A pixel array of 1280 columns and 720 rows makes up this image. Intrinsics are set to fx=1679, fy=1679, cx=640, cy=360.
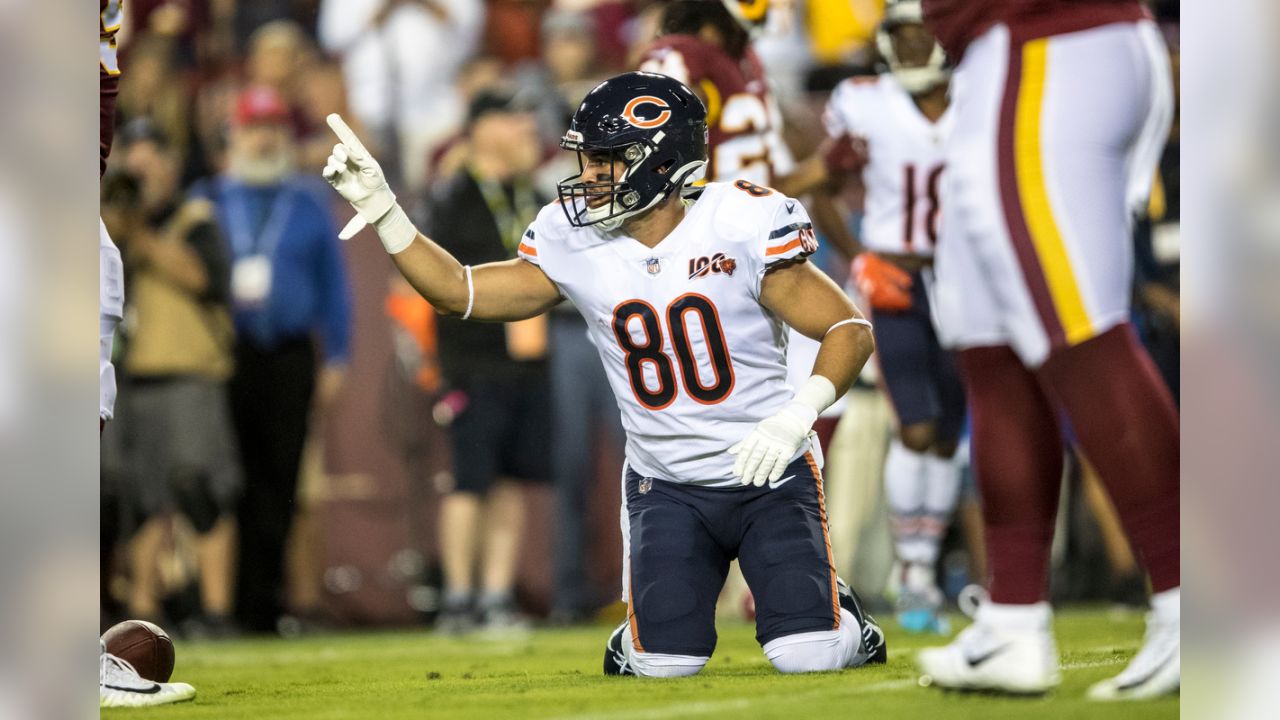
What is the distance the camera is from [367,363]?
5934 millimetres

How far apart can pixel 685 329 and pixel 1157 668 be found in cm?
108

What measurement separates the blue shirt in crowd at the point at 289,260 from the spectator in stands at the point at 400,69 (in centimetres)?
50

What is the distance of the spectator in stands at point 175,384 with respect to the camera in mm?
5414

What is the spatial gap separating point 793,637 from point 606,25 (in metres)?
3.61

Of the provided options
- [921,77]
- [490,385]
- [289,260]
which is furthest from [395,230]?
[289,260]

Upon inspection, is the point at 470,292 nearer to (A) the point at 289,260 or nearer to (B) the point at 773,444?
(B) the point at 773,444

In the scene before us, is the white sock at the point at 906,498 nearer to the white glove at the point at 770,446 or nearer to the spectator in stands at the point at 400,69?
the white glove at the point at 770,446

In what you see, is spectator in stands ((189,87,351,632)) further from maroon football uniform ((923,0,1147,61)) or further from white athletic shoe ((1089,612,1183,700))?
white athletic shoe ((1089,612,1183,700))

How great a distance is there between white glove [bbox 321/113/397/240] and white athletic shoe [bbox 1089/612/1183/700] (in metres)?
1.52

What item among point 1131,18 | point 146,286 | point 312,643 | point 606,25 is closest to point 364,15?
point 606,25

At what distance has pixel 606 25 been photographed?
634 centimetres

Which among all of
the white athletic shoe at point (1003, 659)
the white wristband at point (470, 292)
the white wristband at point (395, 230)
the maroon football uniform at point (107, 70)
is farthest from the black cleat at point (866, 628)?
the maroon football uniform at point (107, 70)

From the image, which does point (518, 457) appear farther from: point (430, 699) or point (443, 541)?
point (430, 699)
